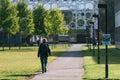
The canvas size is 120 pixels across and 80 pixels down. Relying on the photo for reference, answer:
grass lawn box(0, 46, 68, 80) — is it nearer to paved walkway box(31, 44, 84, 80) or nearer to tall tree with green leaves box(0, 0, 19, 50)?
paved walkway box(31, 44, 84, 80)

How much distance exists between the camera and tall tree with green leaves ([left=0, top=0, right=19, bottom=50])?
75.4 metres

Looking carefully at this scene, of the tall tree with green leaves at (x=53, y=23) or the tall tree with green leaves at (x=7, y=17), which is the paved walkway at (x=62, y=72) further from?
the tall tree with green leaves at (x=53, y=23)

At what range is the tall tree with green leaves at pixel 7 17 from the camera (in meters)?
75.4

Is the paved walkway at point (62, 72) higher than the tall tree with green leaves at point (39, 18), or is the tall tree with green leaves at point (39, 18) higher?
the tall tree with green leaves at point (39, 18)

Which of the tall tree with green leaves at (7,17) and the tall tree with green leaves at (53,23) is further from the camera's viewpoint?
the tall tree with green leaves at (53,23)

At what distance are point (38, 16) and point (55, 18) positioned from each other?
4.66 meters

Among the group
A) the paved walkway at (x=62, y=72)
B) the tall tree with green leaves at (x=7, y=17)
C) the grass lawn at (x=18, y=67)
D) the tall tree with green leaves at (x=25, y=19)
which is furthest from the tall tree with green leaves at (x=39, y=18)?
the paved walkway at (x=62, y=72)

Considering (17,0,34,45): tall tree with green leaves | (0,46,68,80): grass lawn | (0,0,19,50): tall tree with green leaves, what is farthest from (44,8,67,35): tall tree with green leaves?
(0,46,68,80): grass lawn

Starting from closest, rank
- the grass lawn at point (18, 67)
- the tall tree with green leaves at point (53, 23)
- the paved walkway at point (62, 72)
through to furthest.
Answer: the paved walkway at point (62, 72), the grass lawn at point (18, 67), the tall tree with green leaves at point (53, 23)

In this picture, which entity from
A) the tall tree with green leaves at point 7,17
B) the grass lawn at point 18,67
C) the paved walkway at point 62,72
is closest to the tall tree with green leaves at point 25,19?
the tall tree with green leaves at point 7,17

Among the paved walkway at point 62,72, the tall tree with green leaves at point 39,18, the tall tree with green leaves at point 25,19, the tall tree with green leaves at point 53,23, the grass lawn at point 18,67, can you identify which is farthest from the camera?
the tall tree with green leaves at point 39,18

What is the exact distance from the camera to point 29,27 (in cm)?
8769

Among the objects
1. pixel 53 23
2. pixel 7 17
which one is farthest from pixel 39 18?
pixel 7 17

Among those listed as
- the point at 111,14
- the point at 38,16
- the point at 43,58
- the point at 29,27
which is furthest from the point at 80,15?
the point at 43,58
